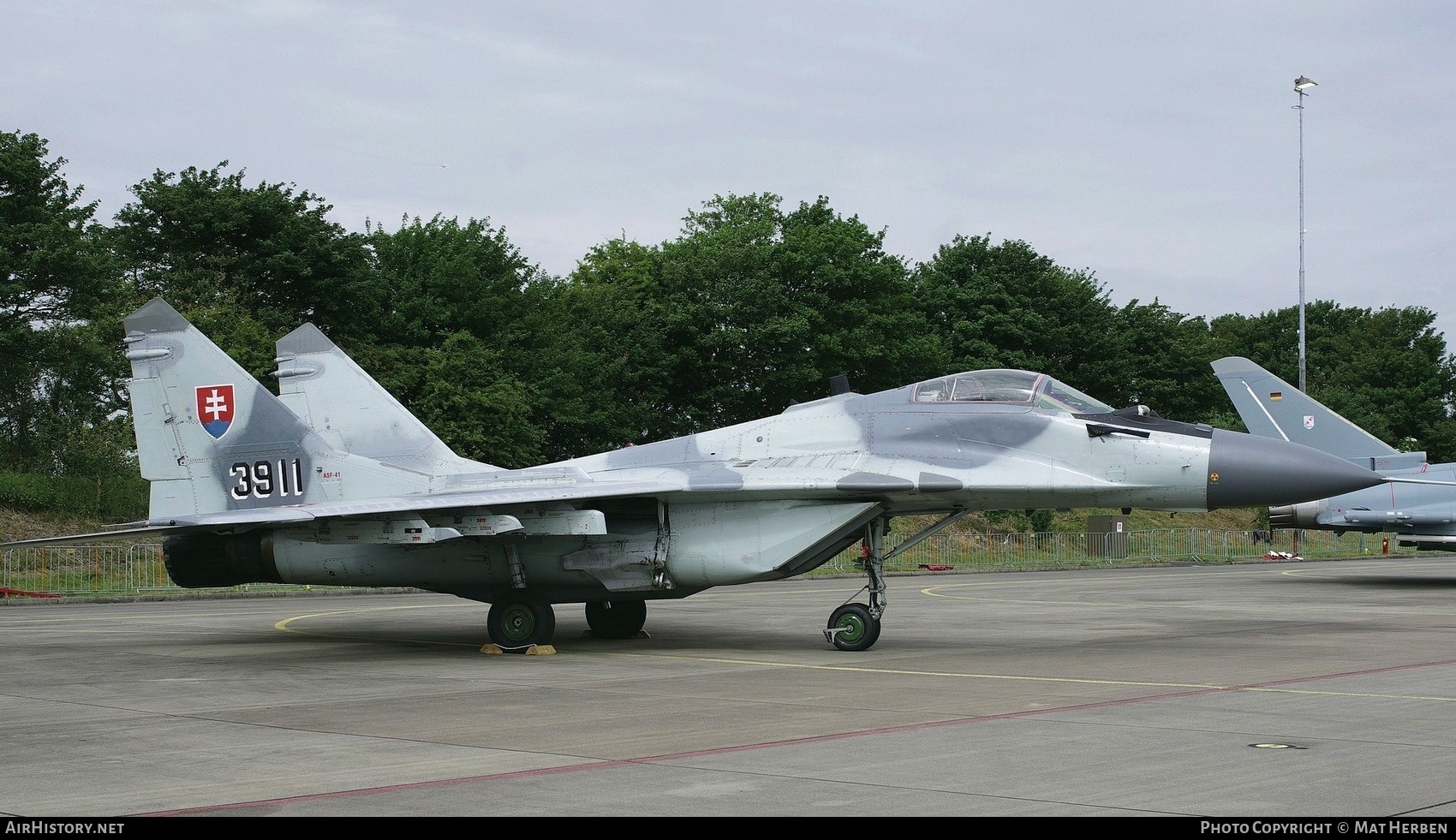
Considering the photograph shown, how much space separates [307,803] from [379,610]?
17.9m

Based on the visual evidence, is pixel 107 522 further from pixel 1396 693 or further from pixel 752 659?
pixel 1396 693

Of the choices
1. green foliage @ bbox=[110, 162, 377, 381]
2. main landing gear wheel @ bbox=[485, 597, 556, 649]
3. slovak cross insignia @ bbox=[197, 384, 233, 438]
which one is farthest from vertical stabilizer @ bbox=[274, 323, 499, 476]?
green foliage @ bbox=[110, 162, 377, 381]

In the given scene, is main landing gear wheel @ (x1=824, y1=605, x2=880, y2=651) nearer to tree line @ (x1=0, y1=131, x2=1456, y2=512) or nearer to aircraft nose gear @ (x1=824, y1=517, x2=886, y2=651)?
aircraft nose gear @ (x1=824, y1=517, x2=886, y2=651)

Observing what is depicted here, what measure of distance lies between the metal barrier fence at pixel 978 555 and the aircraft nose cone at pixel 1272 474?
51.8ft

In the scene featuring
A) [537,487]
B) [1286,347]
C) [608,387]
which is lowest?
[537,487]

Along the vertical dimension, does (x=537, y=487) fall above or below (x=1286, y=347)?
below

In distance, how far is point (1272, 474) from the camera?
44.5ft

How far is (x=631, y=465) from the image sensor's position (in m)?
16.0

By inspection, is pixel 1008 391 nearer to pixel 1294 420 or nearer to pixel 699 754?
pixel 699 754

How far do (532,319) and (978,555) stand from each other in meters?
17.6

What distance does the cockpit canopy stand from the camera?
14648mm

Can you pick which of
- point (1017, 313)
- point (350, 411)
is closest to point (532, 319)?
point (1017, 313)

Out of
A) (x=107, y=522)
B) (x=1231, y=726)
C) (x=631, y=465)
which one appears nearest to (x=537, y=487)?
(x=631, y=465)

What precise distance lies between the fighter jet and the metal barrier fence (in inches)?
354
